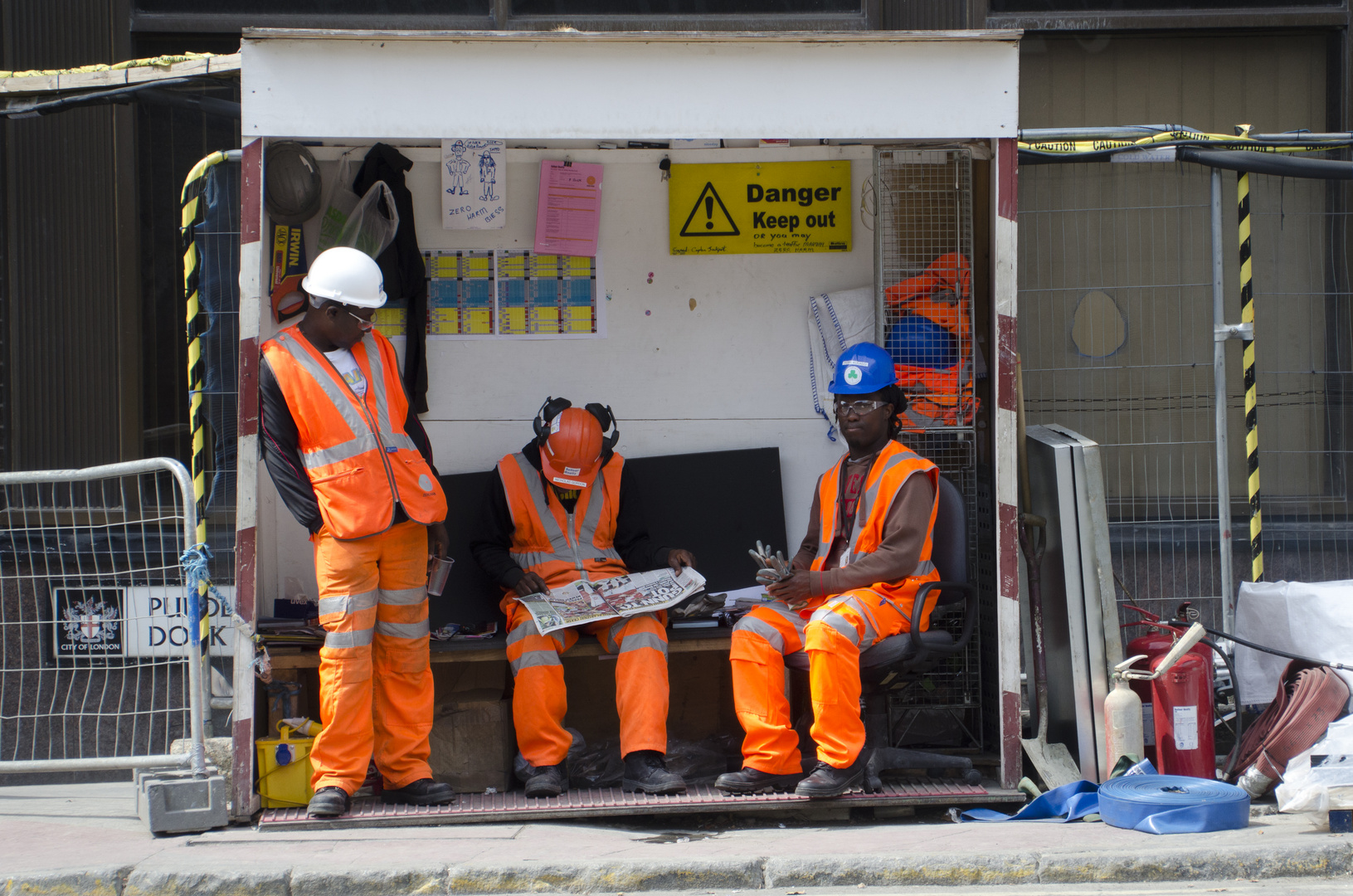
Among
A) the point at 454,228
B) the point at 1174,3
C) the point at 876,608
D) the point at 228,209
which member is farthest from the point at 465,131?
the point at 1174,3

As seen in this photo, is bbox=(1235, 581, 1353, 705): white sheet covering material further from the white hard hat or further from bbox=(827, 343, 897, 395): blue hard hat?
the white hard hat

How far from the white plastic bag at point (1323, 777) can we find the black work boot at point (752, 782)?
1786 mm

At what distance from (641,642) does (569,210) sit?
207cm

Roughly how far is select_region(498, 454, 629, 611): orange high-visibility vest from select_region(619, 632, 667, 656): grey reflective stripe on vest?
445 millimetres

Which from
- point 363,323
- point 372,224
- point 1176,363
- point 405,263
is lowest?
point 1176,363

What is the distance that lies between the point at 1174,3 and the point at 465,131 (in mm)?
4398

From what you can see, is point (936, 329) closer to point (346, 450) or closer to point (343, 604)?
point (346, 450)

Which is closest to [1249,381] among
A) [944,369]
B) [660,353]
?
[944,369]

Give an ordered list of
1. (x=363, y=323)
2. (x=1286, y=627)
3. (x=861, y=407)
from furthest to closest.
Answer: (x=1286, y=627) < (x=861, y=407) < (x=363, y=323)

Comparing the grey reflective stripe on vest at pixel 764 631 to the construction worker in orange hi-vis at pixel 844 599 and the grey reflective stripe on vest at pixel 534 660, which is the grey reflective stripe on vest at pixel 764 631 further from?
the grey reflective stripe on vest at pixel 534 660

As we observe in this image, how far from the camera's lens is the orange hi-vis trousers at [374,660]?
4395 mm

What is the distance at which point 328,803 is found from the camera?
4387 millimetres

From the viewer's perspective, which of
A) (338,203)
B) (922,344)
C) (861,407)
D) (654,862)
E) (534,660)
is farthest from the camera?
(338,203)

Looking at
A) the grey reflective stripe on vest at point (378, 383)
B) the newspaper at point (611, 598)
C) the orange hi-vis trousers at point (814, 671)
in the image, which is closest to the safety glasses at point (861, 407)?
the orange hi-vis trousers at point (814, 671)
